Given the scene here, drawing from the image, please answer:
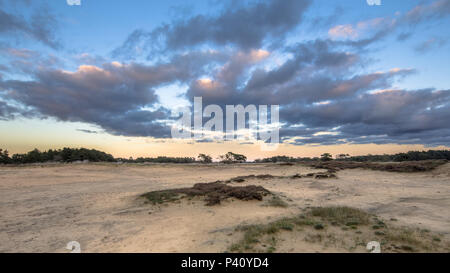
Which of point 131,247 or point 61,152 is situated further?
point 61,152

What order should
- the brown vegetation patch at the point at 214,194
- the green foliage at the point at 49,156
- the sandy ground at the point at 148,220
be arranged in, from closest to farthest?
the sandy ground at the point at 148,220
the brown vegetation patch at the point at 214,194
the green foliage at the point at 49,156

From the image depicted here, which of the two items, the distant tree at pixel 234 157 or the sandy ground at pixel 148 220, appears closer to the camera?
the sandy ground at pixel 148 220

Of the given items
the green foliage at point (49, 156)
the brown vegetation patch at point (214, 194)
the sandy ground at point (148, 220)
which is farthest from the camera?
the green foliage at point (49, 156)

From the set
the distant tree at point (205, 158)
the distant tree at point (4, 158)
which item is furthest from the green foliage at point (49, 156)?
the distant tree at point (205, 158)

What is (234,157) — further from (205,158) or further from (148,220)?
(148,220)

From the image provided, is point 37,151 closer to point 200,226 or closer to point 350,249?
point 200,226

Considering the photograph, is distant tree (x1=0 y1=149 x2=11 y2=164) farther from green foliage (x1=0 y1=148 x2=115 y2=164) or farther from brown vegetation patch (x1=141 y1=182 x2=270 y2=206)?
brown vegetation patch (x1=141 y1=182 x2=270 y2=206)

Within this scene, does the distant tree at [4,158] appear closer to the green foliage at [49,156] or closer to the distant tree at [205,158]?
the green foliage at [49,156]

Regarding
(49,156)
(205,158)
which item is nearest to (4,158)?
(49,156)

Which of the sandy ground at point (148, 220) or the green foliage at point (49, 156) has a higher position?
the green foliage at point (49, 156)

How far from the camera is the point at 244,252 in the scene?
6285mm
